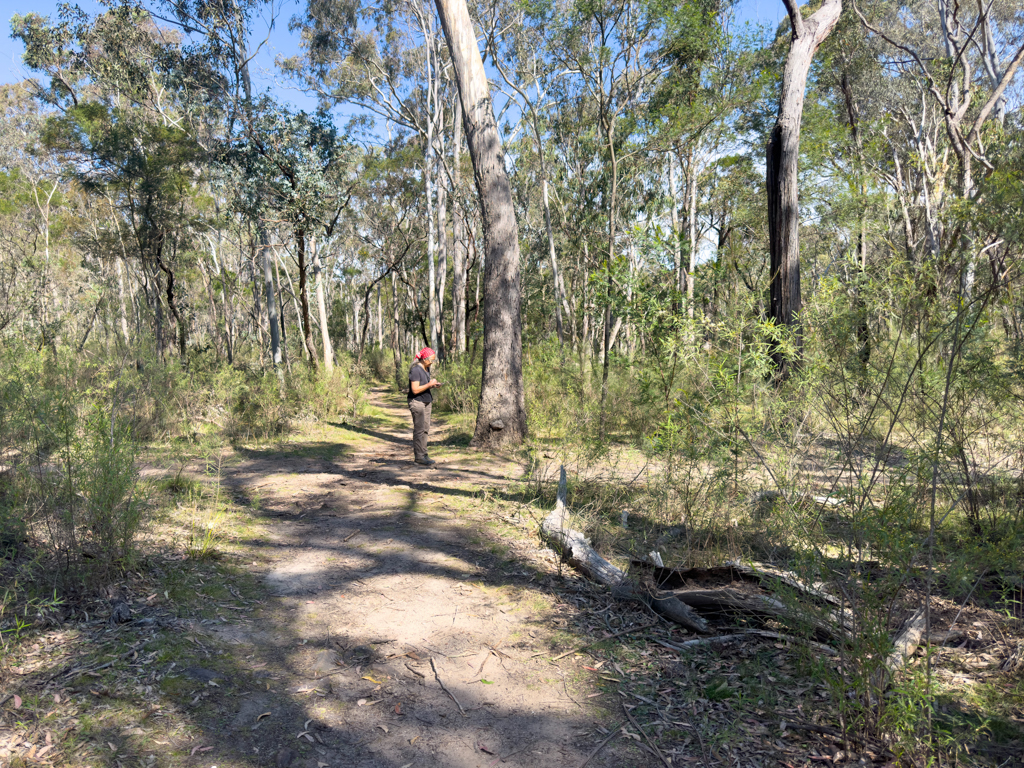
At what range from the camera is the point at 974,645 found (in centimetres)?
341

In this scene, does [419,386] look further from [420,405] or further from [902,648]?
[902,648]

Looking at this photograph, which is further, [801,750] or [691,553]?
[691,553]

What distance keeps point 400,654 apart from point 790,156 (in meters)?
7.61

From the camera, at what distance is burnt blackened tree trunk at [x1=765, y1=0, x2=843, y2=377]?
7.62m

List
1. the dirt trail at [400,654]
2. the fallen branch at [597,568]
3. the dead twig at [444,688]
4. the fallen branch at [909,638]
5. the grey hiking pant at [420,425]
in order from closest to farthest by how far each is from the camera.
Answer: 1. the dirt trail at [400,654]
2. the fallen branch at [909,638]
3. the dead twig at [444,688]
4. the fallen branch at [597,568]
5. the grey hiking pant at [420,425]

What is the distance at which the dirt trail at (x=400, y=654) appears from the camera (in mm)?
2650

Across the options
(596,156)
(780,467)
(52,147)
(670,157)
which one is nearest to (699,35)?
(596,156)

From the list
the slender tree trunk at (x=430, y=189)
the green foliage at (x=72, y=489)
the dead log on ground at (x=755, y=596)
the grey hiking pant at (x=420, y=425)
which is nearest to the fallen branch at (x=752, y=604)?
the dead log on ground at (x=755, y=596)

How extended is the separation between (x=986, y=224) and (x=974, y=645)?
94.0 inches

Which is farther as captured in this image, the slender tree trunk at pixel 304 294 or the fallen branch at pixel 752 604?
the slender tree trunk at pixel 304 294

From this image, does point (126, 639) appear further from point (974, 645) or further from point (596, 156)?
point (596, 156)

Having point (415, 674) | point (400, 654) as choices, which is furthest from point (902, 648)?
point (400, 654)

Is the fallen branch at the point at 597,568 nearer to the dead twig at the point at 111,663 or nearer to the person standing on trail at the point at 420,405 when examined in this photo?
the dead twig at the point at 111,663

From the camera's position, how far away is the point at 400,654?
11.2ft
